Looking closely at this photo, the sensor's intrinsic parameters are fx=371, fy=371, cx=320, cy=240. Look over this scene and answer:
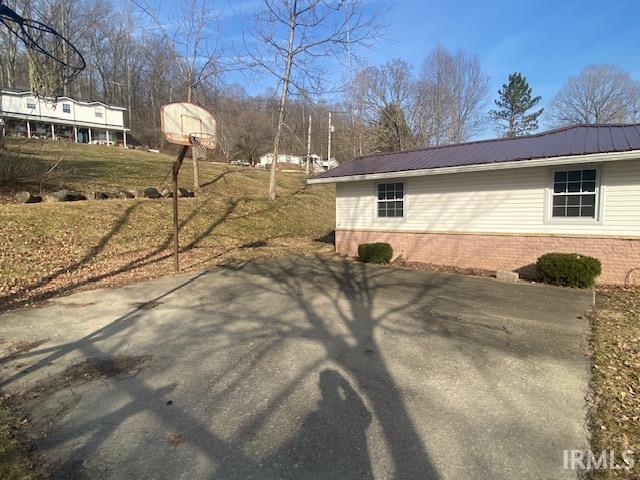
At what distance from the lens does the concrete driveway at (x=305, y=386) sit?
272cm

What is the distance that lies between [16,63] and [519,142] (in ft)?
114

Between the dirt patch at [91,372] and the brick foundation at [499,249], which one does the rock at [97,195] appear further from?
the dirt patch at [91,372]

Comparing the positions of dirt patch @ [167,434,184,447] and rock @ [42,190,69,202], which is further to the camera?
rock @ [42,190,69,202]

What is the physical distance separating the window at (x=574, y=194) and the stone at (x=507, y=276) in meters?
1.78

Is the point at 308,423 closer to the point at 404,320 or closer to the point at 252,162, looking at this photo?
the point at 404,320

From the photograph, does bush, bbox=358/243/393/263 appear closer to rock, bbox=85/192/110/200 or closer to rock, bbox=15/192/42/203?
rock, bbox=85/192/110/200

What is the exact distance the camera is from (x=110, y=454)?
277cm

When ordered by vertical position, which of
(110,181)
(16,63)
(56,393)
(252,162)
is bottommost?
(56,393)

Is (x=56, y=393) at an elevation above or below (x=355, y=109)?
below

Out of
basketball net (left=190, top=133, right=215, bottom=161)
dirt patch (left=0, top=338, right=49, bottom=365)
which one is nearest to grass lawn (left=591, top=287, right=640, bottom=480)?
dirt patch (left=0, top=338, right=49, bottom=365)

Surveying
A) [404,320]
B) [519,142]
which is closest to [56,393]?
[404,320]

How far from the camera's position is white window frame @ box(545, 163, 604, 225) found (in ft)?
27.7

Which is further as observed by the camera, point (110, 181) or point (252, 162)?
point (252, 162)

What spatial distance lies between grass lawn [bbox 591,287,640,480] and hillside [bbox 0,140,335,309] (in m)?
8.90
